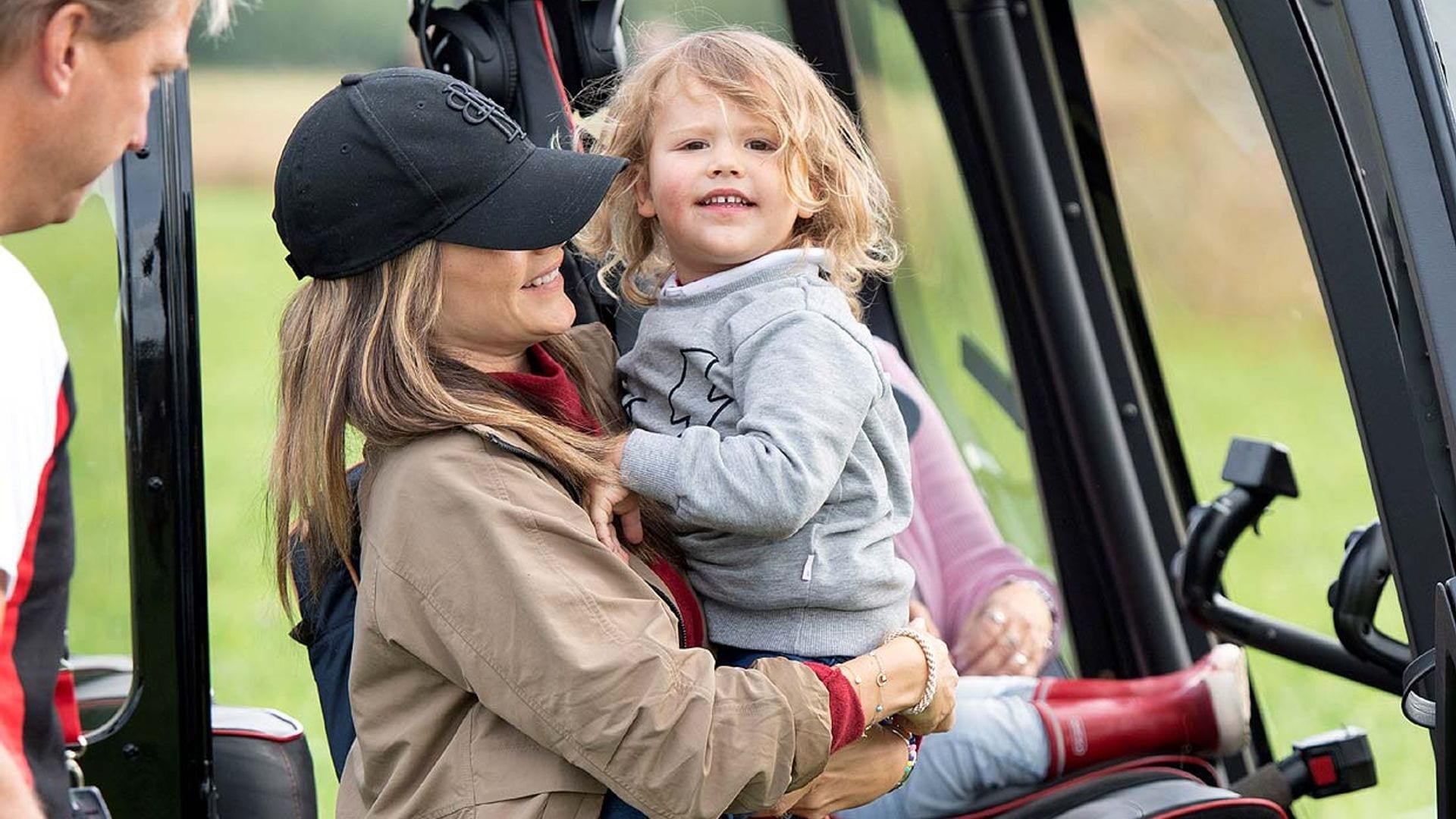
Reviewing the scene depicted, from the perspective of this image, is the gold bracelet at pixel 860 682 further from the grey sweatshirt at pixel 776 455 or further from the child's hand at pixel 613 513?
the child's hand at pixel 613 513

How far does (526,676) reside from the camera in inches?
59.8

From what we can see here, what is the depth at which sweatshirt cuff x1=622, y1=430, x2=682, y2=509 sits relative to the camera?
1.69 metres

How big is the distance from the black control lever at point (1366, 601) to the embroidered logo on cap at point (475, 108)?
118 cm

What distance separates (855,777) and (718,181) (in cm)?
65

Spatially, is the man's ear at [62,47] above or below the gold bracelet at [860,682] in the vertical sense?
above

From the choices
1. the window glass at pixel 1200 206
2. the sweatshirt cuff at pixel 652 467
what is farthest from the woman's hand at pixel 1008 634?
the sweatshirt cuff at pixel 652 467

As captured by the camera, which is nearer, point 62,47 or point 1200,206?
point 62,47

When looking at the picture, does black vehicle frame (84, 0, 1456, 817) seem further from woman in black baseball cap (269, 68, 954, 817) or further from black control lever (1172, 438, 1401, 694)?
woman in black baseball cap (269, 68, 954, 817)

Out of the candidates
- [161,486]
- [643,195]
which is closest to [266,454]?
[161,486]

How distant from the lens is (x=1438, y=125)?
1559 millimetres

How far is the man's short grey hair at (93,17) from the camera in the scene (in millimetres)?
1220

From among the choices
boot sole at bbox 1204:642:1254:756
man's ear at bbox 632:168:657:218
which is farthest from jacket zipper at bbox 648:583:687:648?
boot sole at bbox 1204:642:1254:756

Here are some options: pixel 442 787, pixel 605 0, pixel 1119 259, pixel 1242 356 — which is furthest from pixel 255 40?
pixel 1242 356

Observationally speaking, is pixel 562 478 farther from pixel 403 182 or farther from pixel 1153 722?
pixel 1153 722
